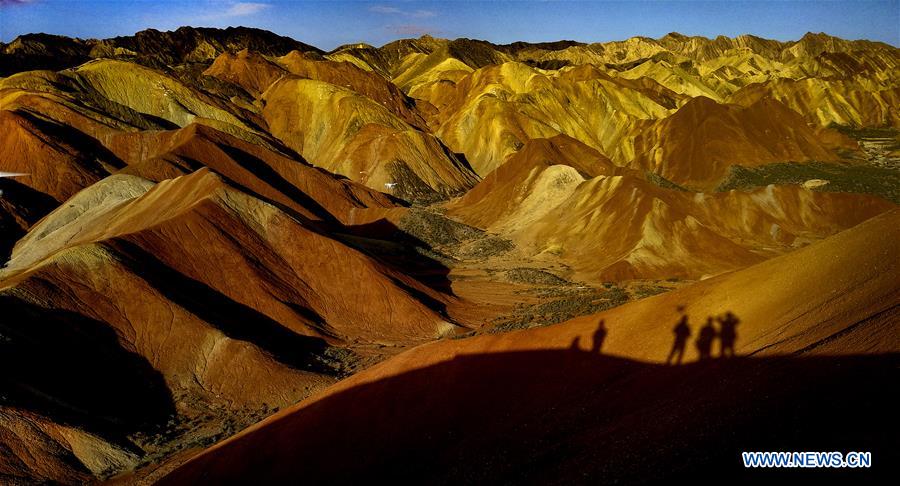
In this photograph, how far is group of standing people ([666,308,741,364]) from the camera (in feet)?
42.7

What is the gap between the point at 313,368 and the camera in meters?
23.0

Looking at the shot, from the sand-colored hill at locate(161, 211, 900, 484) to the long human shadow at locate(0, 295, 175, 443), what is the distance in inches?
192

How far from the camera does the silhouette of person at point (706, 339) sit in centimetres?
1309

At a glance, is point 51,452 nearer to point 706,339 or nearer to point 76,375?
point 76,375

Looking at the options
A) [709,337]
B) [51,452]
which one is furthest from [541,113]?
[51,452]

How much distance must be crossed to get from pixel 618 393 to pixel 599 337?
2.51 m

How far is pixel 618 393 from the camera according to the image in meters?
12.8

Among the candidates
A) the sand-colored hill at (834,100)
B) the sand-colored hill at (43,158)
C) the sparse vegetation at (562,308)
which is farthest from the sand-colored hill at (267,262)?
the sand-colored hill at (834,100)

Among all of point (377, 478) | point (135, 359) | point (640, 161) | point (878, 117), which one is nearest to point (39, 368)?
point (135, 359)

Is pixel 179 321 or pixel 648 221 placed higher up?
pixel 648 221

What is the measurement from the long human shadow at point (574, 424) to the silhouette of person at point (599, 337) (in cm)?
23

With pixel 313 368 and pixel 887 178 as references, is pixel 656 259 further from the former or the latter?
pixel 887 178

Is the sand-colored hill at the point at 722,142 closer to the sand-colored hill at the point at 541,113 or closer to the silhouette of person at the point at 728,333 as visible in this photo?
the sand-colored hill at the point at 541,113

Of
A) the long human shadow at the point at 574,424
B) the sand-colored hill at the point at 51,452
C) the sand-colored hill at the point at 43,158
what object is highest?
the sand-colored hill at the point at 43,158
